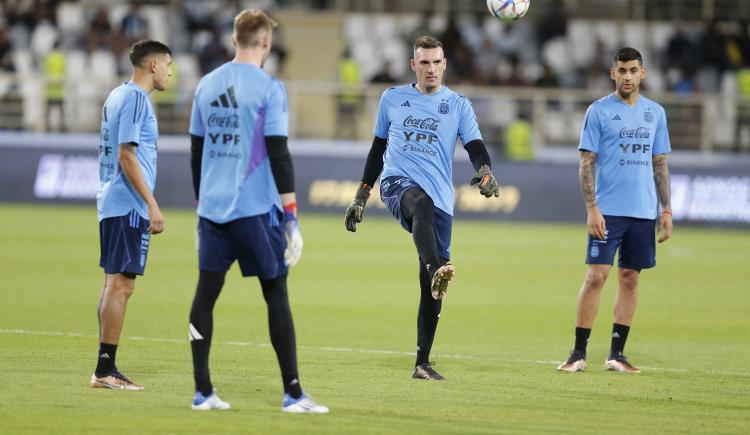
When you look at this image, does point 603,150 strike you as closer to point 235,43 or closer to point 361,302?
point 235,43

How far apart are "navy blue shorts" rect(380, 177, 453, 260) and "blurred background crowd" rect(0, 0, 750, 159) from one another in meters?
18.9

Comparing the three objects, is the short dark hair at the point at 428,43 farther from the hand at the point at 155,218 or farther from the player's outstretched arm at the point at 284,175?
the hand at the point at 155,218

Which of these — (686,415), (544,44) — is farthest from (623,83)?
(544,44)

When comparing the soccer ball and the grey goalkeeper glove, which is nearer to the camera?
the grey goalkeeper glove

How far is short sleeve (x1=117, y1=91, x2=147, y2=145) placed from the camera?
8773 millimetres

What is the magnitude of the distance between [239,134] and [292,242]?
74cm

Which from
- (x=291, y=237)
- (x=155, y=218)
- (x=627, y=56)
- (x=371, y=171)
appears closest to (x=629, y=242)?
(x=627, y=56)

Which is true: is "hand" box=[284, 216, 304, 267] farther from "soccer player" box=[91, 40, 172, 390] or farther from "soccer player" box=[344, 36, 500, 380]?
"soccer player" box=[344, 36, 500, 380]

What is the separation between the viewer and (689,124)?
96.9ft

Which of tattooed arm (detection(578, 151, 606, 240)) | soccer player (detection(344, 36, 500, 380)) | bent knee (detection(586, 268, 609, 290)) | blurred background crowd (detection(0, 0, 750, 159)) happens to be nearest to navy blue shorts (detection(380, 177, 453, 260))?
soccer player (detection(344, 36, 500, 380))

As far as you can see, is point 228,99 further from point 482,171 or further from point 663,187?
point 663,187

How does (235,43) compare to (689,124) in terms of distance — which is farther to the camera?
(689,124)

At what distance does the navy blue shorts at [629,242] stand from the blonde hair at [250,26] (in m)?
3.94

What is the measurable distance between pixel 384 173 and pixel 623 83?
7.03ft
